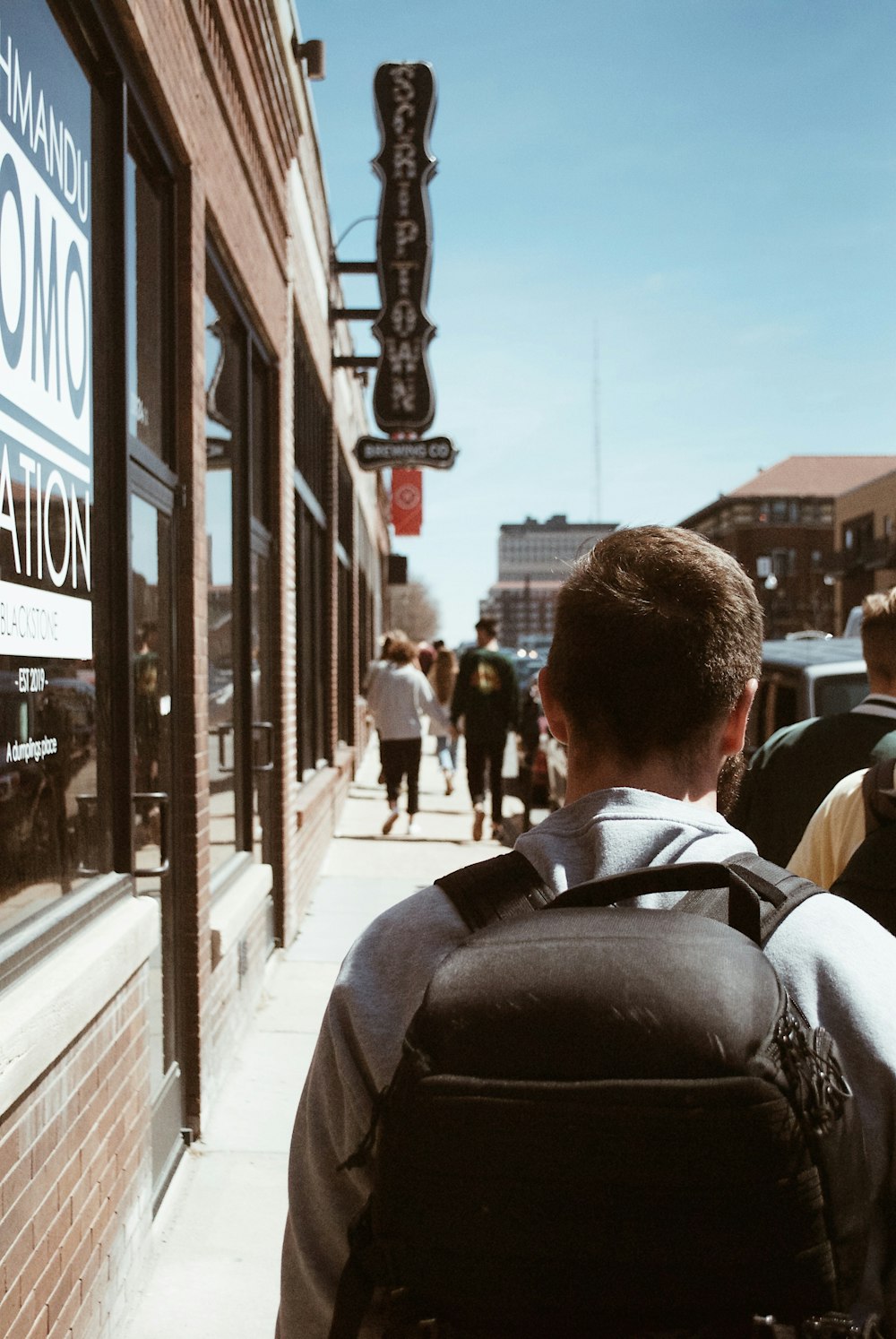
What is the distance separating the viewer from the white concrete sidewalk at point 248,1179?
365cm

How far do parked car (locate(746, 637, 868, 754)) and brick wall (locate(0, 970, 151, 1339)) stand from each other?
3897 millimetres

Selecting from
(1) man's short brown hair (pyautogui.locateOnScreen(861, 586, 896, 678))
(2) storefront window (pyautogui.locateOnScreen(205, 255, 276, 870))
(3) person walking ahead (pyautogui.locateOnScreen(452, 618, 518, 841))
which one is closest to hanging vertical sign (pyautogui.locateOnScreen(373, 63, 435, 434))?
(3) person walking ahead (pyautogui.locateOnScreen(452, 618, 518, 841))

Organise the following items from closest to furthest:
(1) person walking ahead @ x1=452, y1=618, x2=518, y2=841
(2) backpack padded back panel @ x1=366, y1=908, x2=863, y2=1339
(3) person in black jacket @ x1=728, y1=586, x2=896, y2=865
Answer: (2) backpack padded back panel @ x1=366, y1=908, x2=863, y2=1339, (3) person in black jacket @ x1=728, y1=586, x2=896, y2=865, (1) person walking ahead @ x1=452, y1=618, x2=518, y2=841

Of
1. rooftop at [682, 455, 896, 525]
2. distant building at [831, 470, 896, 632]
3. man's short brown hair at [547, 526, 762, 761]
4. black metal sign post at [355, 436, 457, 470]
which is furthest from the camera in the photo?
rooftop at [682, 455, 896, 525]

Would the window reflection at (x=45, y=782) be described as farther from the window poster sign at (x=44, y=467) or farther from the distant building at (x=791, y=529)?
the distant building at (x=791, y=529)

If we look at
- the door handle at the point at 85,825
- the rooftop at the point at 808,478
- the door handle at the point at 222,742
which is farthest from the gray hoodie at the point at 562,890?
the rooftop at the point at 808,478

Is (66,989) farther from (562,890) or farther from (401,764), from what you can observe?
(401,764)

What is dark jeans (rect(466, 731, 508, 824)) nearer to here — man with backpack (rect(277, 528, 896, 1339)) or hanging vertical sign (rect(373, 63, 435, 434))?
hanging vertical sign (rect(373, 63, 435, 434))

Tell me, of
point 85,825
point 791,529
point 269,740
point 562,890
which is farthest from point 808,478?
point 562,890

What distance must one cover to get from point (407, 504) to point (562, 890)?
77.1ft

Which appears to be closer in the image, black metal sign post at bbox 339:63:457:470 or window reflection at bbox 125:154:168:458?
window reflection at bbox 125:154:168:458

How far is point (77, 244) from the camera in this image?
334cm

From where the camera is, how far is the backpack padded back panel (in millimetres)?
1123

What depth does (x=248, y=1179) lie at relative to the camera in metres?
4.51
